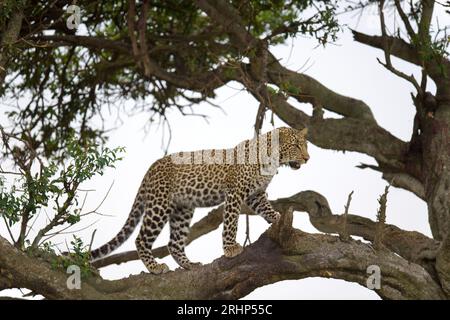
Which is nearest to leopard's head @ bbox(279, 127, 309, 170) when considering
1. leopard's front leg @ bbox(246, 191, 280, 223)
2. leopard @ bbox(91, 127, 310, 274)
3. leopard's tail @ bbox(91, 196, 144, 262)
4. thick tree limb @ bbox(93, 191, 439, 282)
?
leopard @ bbox(91, 127, 310, 274)

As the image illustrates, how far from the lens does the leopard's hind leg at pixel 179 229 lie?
30.1ft

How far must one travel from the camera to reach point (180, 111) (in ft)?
45.2

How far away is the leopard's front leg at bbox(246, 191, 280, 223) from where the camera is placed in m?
8.88

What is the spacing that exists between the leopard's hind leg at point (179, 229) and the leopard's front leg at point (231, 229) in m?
0.75

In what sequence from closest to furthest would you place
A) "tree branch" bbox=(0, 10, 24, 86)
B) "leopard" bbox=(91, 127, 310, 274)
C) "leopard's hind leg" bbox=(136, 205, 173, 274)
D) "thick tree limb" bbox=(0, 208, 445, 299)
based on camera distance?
"thick tree limb" bbox=(0, 208, 445, 299) → "leopard" bbox=(91, 127, 310, 274) → "leopard's hind leg" bbox=(136, 205, 173, 274) → "tree branch" bbox=(0, 10, 24, 86)

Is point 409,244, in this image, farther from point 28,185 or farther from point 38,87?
point 38,87

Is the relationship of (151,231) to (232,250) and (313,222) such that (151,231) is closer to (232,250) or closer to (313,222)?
(232,250)

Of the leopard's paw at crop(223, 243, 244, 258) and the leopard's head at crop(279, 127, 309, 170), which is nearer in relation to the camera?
the leopard's paw at crop(223, 243, 244, 258)

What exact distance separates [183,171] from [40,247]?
146cm

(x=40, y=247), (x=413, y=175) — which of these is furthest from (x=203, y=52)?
(x=40, y=247)

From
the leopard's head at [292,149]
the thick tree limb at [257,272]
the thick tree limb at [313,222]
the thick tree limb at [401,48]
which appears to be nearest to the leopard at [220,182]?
the leopard's head at [292,149]

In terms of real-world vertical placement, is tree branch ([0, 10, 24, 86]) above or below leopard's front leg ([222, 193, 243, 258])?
above

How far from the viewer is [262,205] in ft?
29.3

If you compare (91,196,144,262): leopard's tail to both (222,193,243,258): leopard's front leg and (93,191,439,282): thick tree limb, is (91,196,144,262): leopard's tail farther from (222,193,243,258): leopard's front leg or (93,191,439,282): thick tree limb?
(93,191,439,282): thick tree limb
